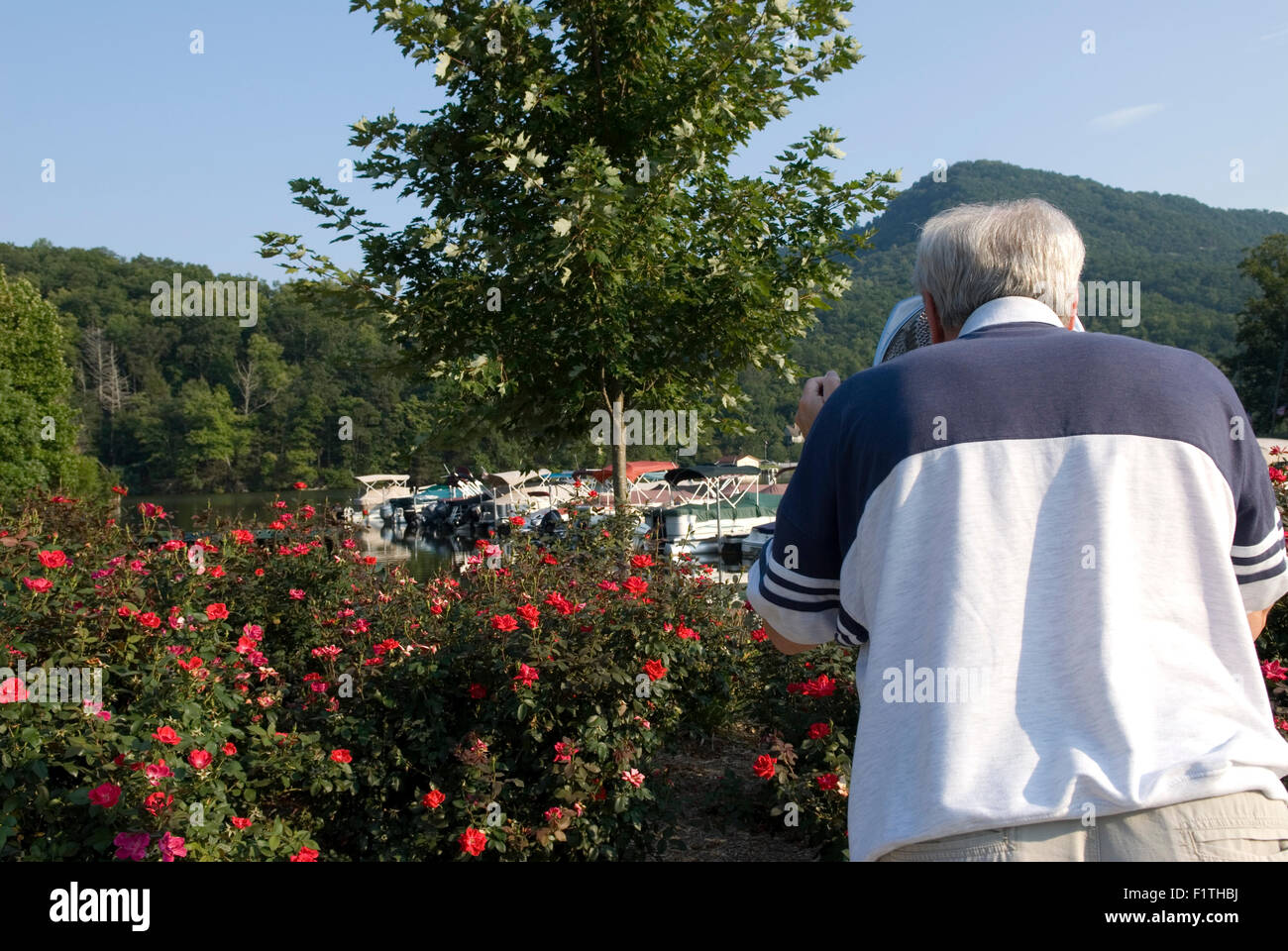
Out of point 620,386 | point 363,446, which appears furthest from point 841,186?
point 363,446

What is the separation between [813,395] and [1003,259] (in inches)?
18.1

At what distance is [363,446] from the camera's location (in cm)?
9919

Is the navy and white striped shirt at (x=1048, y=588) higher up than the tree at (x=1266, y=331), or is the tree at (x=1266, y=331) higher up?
the tree at (x=1266, y=331)

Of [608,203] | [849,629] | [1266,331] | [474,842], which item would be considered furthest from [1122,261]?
[849,629]

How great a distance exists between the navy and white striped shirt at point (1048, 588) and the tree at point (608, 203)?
14.3 feet

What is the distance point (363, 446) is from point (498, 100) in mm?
97502

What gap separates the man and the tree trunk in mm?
5079

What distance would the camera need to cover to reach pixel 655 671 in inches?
145

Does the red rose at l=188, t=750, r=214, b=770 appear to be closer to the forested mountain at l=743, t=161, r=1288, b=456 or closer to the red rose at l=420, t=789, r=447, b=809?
the red rose at l=420, t=789, r=447, b=809

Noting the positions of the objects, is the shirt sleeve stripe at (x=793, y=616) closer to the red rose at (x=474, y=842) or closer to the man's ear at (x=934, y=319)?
the man's ear at (x=934, y=319)

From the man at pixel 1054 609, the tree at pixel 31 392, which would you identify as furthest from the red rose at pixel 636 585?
the tree at pixel 31 392

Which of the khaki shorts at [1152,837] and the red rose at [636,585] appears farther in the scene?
the red rose at [636,585]

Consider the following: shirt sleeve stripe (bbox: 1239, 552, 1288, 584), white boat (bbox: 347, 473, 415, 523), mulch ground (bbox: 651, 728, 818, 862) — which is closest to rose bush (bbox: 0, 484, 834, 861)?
mulch ground (bbox: 651, 728, 818, 862)

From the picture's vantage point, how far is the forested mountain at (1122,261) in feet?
209
